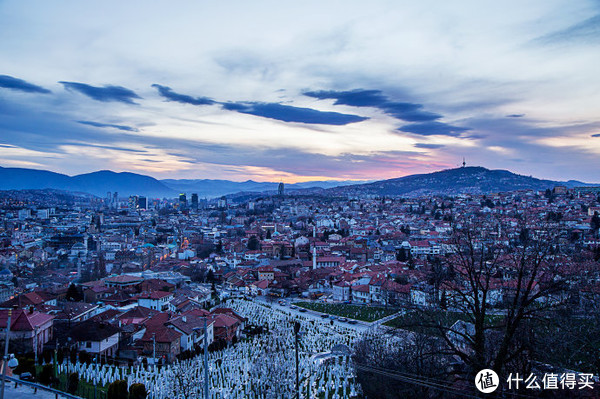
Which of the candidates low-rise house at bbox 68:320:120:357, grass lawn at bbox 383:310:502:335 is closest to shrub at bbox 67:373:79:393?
low-rise house at bbox 68:320:120:357

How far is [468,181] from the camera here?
479ft

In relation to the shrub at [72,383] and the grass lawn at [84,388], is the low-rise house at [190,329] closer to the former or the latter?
the grass lawn at [84,388]

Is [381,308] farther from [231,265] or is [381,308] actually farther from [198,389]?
[231,265]

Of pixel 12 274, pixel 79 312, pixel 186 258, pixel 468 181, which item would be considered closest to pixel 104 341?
pixel 79 312

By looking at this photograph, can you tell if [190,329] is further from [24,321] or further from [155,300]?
[155,300]

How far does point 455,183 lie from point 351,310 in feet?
437

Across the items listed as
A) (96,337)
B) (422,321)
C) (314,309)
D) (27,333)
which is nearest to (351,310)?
(314,309)

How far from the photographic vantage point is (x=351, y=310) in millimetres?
22703

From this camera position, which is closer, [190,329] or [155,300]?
[190,329]

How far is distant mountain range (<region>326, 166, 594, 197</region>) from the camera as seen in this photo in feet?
458

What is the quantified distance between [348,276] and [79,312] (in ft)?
55.4

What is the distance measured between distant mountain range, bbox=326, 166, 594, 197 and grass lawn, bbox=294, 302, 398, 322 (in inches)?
4643

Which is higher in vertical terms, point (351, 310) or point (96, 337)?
point (96, 337)

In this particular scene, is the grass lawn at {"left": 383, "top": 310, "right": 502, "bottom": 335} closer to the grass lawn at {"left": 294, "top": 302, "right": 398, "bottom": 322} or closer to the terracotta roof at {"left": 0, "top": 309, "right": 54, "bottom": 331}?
→ the terracotta roof at {"left": 0, "top": 309, "right": 54, "bottom": 331}
